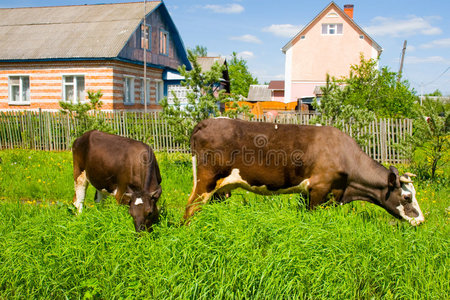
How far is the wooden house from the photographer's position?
2259 cm

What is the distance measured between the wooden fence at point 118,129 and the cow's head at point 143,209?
32.3 ft

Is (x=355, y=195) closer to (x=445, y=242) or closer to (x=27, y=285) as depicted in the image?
(x=445, y=242)

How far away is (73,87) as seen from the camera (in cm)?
2352

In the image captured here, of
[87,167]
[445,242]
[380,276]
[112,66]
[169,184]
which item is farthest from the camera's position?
[112,66]

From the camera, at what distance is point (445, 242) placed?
4867 mm

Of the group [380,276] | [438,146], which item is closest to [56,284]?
[380,276]

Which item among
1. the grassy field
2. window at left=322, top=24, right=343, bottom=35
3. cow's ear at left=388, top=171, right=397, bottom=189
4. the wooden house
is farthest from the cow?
window at left=322, top=24, right=343, bottom=35

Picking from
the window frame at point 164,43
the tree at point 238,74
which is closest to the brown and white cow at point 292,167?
the window frame at point 164,43

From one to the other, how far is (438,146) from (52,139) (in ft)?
48.5

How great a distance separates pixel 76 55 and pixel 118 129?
8.84 metres

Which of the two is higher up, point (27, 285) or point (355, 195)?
point (355, 195)

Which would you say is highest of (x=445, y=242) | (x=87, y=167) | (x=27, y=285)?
(x=87, y=167)

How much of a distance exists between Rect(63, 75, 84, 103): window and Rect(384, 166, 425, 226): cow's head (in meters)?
20.9

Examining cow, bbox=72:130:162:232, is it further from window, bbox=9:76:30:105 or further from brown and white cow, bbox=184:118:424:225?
window, bbox=9:76:30:105
